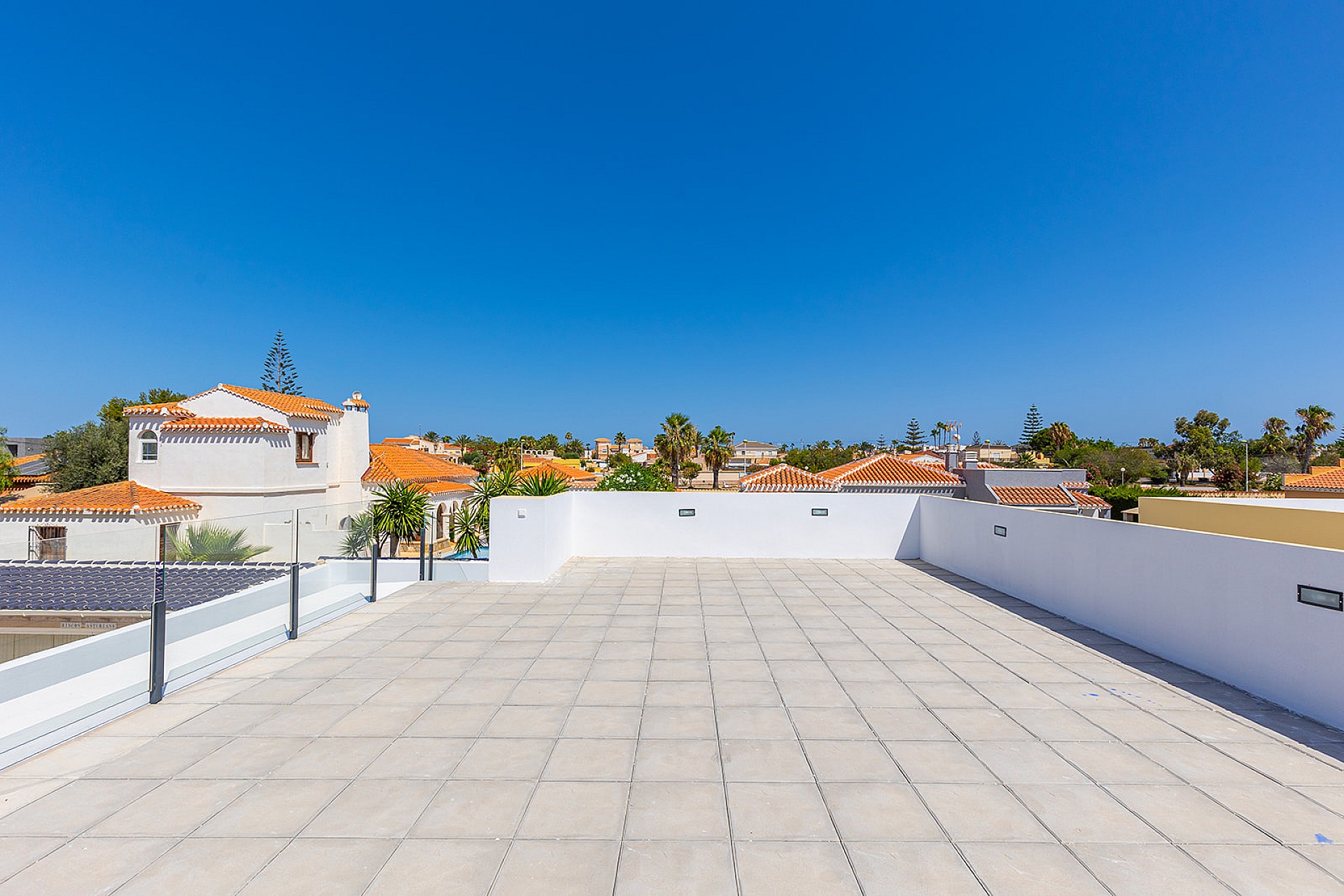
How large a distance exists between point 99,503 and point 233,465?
413 centimetres

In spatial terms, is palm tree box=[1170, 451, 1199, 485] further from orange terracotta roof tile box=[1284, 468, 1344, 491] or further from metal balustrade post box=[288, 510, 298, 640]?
metal balustrade post box=[288, 510, 298, 640]

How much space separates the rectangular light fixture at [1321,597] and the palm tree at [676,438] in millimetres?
38625

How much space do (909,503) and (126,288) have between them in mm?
48602

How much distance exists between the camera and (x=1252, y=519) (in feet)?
15.3

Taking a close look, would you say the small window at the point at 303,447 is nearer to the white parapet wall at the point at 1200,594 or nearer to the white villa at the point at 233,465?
the white villa at the point at 233,465

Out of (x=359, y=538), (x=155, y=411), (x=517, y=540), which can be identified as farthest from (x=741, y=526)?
(x=155, y=411)

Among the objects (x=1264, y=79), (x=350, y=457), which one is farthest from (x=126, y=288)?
(x=1264, y=79)

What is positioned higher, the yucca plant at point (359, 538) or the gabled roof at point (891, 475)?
the gabled roof at point (891, 475)

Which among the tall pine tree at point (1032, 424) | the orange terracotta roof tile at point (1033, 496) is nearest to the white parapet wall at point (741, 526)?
the orange terracotta roof tile at point (1033, 496)

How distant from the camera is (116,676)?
3.59 m

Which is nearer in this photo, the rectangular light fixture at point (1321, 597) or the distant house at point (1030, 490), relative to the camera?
the rectangular light fixture at point (1321, 597)

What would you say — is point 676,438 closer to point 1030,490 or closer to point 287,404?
point 1030,490

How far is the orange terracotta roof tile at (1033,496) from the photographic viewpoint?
18594mm

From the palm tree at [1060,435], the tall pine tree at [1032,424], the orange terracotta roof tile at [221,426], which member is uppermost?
the tall pine tree at [1032,424]
